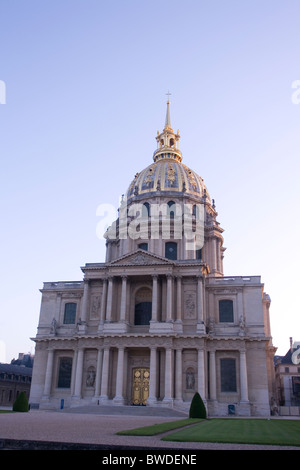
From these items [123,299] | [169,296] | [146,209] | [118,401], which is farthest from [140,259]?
[146,209]

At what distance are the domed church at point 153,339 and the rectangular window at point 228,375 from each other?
0.34 ft

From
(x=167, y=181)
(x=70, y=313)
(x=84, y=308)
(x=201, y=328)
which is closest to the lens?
(x=201, y=328)

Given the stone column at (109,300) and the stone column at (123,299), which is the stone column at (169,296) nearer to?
the stone column at (123,299)

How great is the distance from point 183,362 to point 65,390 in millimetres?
14028

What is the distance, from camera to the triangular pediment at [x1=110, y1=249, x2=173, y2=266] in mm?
49750

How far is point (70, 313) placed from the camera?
179ft

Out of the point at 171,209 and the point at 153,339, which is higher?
the point at 171,209

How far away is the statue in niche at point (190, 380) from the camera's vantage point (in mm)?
45688

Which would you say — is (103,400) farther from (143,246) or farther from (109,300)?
(143,246)

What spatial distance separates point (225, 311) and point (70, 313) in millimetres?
18549

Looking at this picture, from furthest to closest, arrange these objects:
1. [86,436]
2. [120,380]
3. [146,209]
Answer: [146,209]
[120,380]
[86,436]

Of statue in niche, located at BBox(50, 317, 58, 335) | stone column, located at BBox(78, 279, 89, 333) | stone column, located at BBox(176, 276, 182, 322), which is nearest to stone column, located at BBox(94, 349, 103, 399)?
stone column, located at BBox(78, 279, 89, 333)

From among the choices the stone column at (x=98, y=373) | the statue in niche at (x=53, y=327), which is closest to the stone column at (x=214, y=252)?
the stone column at (x=98, y=373)

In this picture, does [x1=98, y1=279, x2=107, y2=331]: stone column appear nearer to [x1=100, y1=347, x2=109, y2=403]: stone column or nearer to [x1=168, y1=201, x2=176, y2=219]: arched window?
[x1=100, y1=347, x2=109, y2=403]: stone column
